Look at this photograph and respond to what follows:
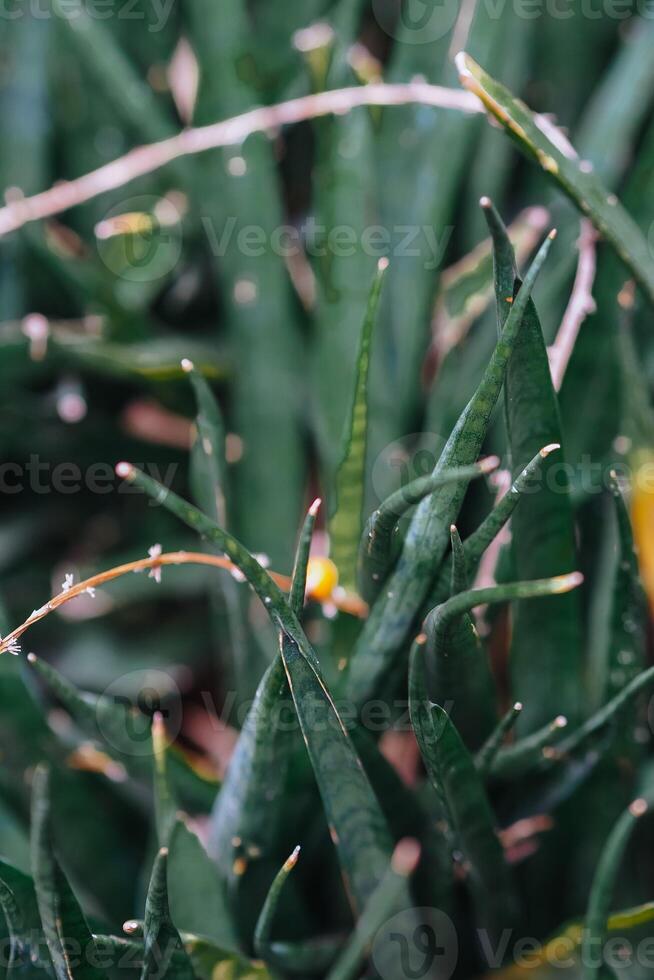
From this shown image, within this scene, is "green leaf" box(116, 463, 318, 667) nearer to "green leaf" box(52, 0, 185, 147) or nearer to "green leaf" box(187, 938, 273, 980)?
"green leaf" box(187, 938, 273, 980)

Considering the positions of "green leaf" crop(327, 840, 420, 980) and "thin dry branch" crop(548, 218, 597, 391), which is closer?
"green leaf" crop(327, 840, 420, 980)

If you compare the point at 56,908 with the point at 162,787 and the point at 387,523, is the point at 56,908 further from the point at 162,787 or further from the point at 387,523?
the point at 387,523

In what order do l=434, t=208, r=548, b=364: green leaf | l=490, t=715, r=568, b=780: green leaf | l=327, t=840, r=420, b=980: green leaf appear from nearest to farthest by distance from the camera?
l=327, t=840, r=420, b=980: green leaf, l=490, t=715, r=568, b=780: green leaf, l=434, t=208, r=548, b=364: green leaf

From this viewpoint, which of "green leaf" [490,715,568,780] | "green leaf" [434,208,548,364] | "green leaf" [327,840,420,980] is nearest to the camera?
"green leaf" [327,840,420,980]

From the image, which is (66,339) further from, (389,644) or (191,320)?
(389,644)

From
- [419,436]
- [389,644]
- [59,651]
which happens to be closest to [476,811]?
[389,644]

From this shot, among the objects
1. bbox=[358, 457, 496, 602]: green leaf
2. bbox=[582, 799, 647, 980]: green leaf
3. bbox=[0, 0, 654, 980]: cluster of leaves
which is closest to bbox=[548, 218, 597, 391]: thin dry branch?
bbox=[0, 0, 654, 980]: cluster of leaves

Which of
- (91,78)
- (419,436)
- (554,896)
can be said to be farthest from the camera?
(91,78)

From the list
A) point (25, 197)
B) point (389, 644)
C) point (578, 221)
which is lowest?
point (389, 644)
